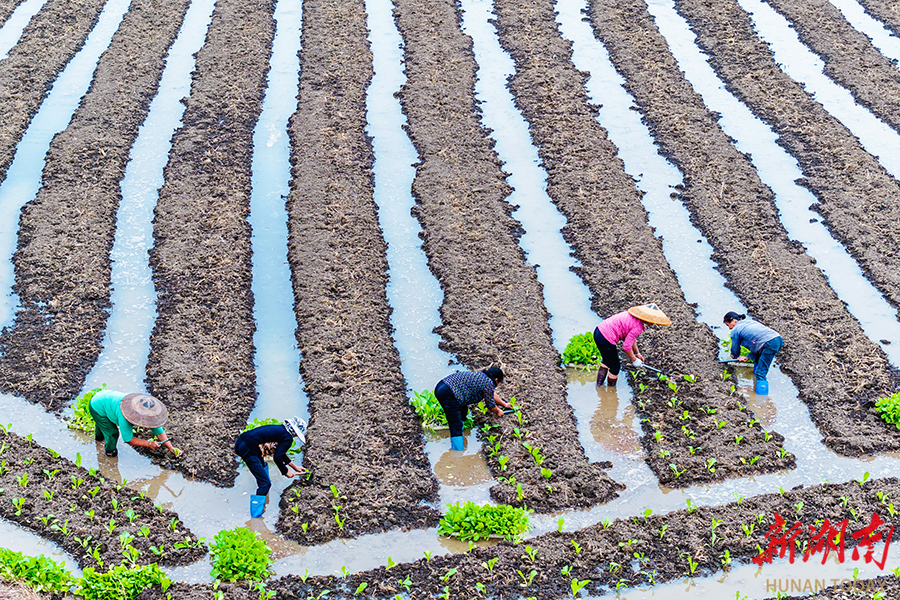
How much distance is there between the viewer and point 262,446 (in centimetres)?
792

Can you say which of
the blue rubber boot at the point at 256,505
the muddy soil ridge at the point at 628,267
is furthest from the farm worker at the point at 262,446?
the muddy soil ridge at the point at 628,267

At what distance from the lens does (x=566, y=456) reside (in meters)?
8.61

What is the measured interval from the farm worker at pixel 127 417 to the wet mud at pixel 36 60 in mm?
7108

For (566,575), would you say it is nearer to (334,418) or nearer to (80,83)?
(334,418)

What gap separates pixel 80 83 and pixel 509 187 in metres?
9.36

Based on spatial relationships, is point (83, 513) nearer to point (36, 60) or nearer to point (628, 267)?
point (628, 267)

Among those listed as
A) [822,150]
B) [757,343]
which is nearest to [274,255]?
[757,343]

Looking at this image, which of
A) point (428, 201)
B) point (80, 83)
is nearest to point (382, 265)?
point (428, 201)

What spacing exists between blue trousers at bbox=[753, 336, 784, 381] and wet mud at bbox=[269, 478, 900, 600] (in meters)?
1.68

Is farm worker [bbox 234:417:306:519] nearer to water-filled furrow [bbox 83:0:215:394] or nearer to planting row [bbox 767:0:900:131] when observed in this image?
water-filled furrow [bbox 83:0:215:394]

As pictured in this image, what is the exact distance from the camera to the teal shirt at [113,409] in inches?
322

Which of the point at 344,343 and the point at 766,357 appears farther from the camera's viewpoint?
the point at 344,343

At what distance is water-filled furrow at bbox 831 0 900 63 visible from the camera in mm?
18328

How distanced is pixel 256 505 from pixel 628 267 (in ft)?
20.3
